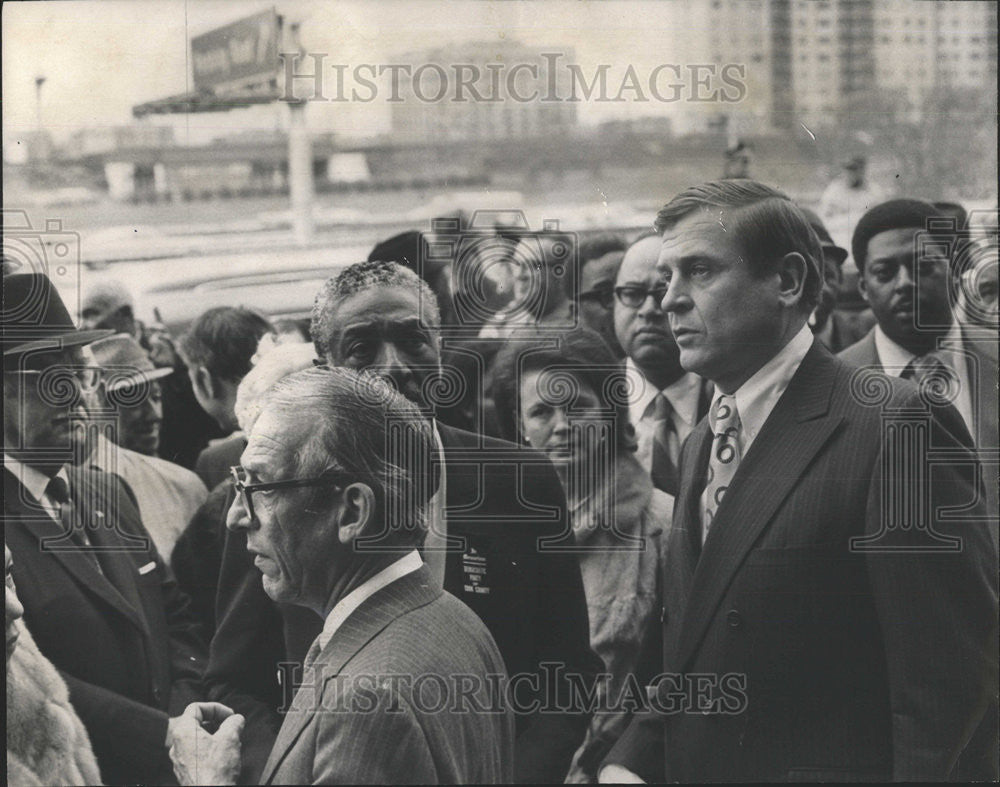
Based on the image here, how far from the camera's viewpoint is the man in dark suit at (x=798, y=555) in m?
3.69

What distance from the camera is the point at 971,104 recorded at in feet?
12.8

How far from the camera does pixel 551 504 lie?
3.83m

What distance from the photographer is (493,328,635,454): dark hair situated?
3.84 m

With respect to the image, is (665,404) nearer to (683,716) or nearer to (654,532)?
(654,532)

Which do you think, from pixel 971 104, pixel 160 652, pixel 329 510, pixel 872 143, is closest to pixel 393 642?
pixel 329 510

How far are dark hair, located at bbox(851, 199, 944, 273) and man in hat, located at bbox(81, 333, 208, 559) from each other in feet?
6.75

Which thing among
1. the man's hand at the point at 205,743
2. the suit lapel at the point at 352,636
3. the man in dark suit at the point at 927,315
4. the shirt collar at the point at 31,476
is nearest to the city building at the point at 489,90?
the man in dark suit at the point at 927,315

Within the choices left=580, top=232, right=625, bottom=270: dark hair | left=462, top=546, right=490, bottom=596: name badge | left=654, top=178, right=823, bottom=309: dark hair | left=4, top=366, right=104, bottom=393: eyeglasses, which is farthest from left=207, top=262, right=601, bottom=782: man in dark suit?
left=654, top=178, right=823, bottom=309: dark hair

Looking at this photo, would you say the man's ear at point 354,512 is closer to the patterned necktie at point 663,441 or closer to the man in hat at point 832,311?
the patterned necktie at point 663,441

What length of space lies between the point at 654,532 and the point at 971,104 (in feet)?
5.15

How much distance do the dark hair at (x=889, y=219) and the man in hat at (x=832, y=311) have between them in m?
0.06

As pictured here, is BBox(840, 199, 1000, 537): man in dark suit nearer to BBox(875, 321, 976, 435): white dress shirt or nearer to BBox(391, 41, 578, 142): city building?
BBox(875, 321, 976, 435): white dress shirt

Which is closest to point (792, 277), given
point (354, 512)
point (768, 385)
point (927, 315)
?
point (768, 385)

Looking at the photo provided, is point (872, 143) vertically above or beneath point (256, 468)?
above
